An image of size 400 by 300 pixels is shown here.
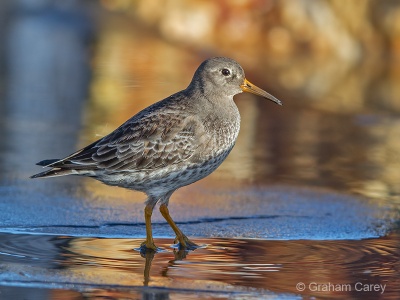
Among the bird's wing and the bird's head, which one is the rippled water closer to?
the bird's wing

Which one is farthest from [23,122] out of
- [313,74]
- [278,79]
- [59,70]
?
[313,74]

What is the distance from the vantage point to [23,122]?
1276cm

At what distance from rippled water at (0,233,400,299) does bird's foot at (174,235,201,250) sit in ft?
0.27

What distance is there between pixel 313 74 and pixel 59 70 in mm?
4780

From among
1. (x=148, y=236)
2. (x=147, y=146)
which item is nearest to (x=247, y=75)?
(x=147, y=146)

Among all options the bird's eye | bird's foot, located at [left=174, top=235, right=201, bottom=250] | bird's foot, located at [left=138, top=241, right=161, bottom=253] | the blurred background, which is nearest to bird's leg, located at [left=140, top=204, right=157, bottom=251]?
bird's foot, located at [left=138, top=241, right=161, bottom=253]

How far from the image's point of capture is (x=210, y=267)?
24.1ft

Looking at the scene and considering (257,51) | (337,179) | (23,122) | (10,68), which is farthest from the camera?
(257,51)

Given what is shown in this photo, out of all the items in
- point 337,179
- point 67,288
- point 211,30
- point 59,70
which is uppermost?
point 211,30

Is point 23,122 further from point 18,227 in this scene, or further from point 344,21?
point 344,21

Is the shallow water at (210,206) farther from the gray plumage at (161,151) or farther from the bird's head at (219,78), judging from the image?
the bird's head at (219,78)

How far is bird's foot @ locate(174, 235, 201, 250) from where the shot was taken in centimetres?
800

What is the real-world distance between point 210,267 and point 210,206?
2236 mm

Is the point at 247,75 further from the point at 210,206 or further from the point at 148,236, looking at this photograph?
the point at 148,236
